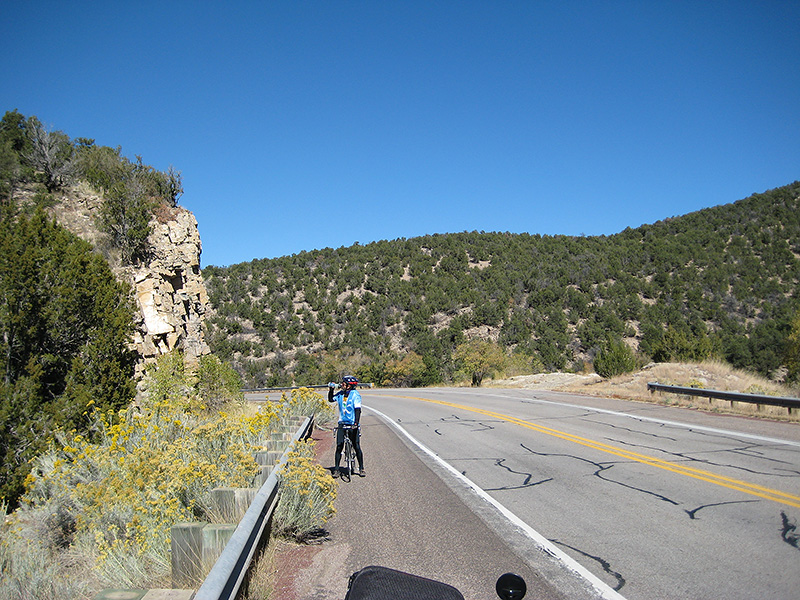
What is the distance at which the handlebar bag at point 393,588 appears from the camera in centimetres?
251

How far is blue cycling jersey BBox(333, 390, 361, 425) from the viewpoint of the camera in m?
9.08

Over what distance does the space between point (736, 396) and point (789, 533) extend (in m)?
11.5

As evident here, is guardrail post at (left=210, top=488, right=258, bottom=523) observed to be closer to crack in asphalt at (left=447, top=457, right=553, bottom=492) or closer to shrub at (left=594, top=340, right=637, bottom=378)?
crack in asphalt at (left=447, top=457, right=553, bottom=492)

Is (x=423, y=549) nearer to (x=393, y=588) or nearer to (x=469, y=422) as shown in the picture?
(x=393, y=588)

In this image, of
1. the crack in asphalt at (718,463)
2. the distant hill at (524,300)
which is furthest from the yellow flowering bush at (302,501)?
the distant hill at (524,300)

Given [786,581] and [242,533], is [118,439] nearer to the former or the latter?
[242,533]

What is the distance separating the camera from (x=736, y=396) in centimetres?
1501

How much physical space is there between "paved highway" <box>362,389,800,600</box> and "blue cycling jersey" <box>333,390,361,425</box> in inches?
84.0

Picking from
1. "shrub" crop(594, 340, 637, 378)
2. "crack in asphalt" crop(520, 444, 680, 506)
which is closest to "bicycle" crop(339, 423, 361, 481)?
"crack in asphalt" crop(520, 444, 680, 506)

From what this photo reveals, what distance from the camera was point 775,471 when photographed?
780 centimetres

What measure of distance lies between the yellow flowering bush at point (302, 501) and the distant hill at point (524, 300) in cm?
3588

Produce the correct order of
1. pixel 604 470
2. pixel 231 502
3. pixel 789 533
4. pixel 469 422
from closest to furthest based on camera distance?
pixel 231 502
pixel 789 533
pixel 604 470
pixel 469 422

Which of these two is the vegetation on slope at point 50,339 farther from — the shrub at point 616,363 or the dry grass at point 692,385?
the shrub at point 616,363

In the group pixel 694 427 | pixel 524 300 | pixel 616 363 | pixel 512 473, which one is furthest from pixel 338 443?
pixel 524 300
